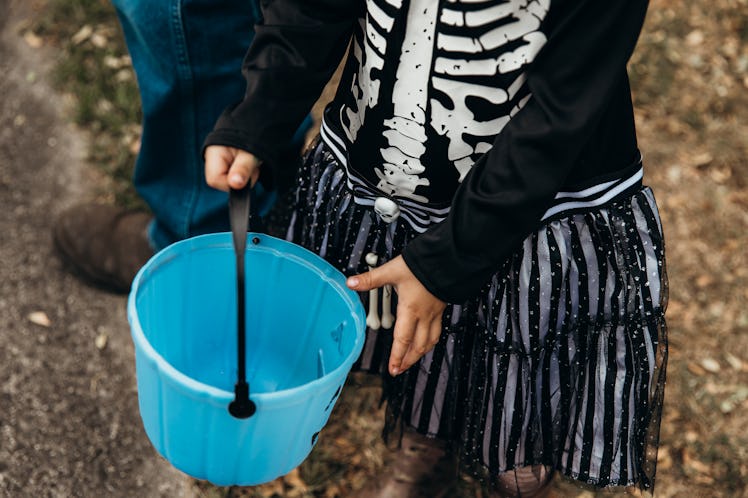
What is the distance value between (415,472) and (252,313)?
542 mm

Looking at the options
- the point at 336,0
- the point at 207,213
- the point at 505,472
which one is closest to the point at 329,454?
→ the point at 505,472

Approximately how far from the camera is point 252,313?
1.45 meters

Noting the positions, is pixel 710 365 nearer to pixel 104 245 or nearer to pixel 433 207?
pixel 433 207

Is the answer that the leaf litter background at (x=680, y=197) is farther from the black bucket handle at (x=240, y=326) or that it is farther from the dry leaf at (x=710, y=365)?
the black bucket handle at (x=240, y=326)

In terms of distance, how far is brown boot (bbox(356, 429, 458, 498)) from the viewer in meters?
1.70

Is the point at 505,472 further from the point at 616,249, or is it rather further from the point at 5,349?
the point at 5,349

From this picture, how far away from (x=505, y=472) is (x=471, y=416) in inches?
6.7

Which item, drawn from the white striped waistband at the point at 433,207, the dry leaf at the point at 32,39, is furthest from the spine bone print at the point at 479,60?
the dry leaf at the point at 32,39

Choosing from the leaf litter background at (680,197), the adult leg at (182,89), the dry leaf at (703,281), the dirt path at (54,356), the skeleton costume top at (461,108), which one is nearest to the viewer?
the skeleton costume top at (461,108)

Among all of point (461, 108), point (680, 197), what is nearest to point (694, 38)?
point (680, 197)

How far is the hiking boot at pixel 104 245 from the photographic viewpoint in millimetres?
2078

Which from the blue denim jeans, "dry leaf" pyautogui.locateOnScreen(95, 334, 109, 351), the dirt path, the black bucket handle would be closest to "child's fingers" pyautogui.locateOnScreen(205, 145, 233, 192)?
the black bucket handle

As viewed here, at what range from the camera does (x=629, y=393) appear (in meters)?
1.36

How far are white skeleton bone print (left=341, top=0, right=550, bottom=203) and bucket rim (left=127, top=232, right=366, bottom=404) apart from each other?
7.6 inches
